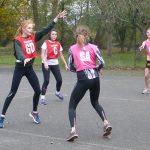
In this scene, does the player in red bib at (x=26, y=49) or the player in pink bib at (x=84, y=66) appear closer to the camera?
the player in pink bib at (x=84, y=66)

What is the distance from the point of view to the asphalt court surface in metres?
7.16

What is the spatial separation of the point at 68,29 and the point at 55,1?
16.0 m

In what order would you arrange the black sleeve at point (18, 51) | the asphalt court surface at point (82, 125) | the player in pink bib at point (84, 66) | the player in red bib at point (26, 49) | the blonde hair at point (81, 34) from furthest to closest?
the player in red bib at point (26, 49)
the black sleeve at point (18, 51)
the player in pink bib at point (84, 66)
the blonde hair at point (81, 34)
the asphalt court surface at point (82, 125)

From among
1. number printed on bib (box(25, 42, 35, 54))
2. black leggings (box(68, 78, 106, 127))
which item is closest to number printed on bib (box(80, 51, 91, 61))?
black leggings (box(68, 78, 106, 127))

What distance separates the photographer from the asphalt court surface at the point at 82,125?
282 inches

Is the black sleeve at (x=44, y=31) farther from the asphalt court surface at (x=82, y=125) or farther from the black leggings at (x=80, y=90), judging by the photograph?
the asphalt court surface at (x=82, y=125)

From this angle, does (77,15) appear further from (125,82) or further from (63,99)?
(63,99)

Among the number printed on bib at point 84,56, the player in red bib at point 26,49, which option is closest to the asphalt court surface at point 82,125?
the player in red bib at point 26,49

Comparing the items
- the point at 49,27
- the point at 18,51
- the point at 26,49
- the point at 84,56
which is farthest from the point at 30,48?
the point at 84,56

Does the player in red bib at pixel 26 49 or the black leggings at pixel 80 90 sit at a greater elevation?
the player in red bib at pixel 26 49

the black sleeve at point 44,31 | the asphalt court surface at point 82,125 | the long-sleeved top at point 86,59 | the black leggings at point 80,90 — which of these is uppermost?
the black sleeve at point 44,31

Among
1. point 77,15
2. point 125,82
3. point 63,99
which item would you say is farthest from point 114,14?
point 77,15

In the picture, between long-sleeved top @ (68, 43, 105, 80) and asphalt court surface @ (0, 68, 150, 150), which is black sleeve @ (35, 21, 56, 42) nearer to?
long-sleeved top @ (68, 43, 105, 80)

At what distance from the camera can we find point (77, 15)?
53750 millimetres
